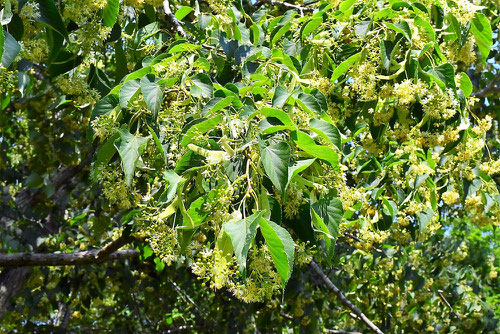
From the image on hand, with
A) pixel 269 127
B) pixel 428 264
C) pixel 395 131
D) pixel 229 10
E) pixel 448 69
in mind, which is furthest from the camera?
pixel 428 264

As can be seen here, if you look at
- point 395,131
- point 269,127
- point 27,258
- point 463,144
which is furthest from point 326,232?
point 27,258

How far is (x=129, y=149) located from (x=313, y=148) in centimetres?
50

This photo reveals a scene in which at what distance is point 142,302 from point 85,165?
1.83m

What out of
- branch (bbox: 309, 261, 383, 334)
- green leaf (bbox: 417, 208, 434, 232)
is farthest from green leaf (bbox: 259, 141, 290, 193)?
branch (bbox: 309, 261, 383, 334)

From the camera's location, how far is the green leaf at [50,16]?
1569 mm

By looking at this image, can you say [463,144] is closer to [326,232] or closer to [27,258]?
[326,232]

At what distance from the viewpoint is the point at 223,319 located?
201 inches

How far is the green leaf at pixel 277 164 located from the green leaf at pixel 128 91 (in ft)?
1.67

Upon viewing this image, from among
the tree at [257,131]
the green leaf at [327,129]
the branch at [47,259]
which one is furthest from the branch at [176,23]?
the branch at [47,259]

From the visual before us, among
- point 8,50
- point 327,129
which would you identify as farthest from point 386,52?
point 8,50

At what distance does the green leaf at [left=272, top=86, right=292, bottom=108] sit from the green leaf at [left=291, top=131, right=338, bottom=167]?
112 mm

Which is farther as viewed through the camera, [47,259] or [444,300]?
[444,300]

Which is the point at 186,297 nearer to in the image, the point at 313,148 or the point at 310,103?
the point at 310,103

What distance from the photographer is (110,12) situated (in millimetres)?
1969
